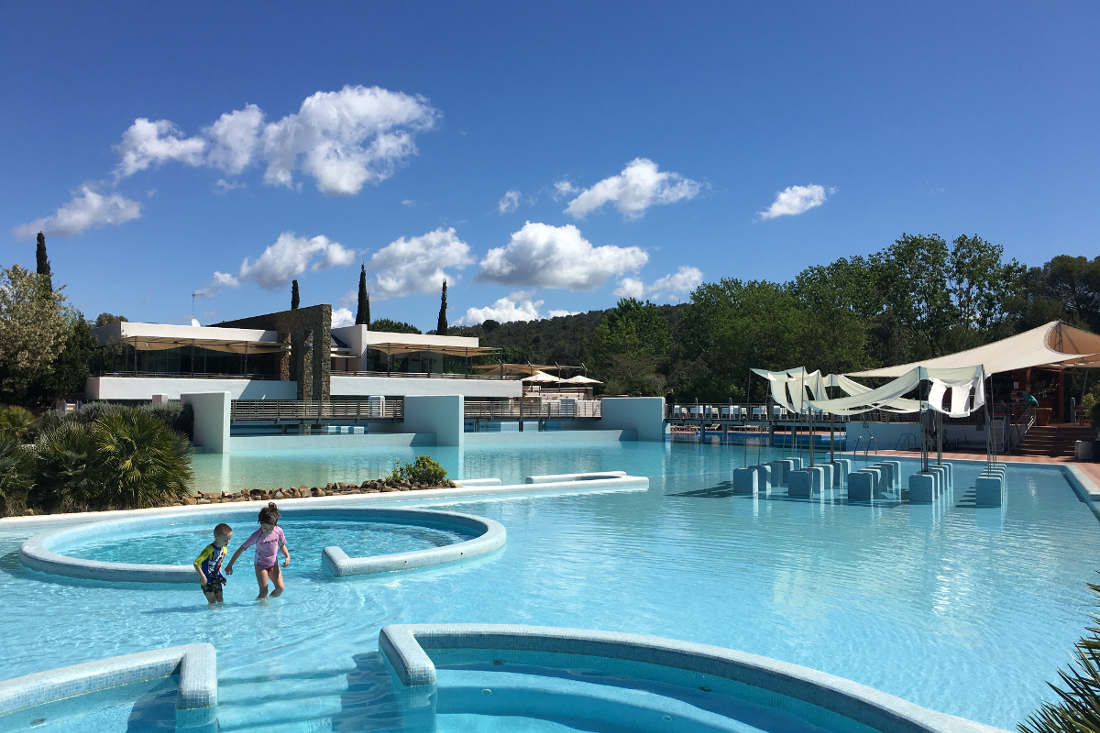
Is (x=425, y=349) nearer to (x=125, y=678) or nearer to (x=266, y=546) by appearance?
(x=266, y=546)

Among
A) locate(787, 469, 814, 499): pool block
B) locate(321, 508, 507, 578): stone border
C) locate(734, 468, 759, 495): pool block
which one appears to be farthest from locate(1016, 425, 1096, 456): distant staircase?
locate(321, 508, 507, 578): stone border

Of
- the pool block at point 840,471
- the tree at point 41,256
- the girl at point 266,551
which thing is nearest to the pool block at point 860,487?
the pool block at point 840,471

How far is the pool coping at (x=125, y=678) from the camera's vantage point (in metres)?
4.68

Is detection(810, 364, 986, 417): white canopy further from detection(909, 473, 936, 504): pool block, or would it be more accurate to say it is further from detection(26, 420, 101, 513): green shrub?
detection(26, 420, 101, 513): green shrub

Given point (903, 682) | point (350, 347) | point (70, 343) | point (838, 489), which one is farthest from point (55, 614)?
point (350, 347)

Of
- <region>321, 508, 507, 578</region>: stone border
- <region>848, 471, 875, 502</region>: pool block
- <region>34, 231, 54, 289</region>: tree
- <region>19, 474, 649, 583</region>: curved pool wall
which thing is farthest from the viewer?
<region>34, 231, 54, 289</region>: tree

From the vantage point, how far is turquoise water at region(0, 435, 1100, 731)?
5258mm

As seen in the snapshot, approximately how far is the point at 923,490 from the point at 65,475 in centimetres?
1406

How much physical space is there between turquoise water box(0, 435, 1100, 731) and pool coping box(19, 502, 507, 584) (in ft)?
0.51

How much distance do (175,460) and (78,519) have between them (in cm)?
186

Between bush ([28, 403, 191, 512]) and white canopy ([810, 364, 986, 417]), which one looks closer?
bush ([28, 403, 191, 512])

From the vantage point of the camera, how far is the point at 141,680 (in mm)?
5082

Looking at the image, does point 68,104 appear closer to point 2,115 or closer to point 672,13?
point 2,115

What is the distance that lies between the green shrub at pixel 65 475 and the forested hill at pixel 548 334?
58471mm
